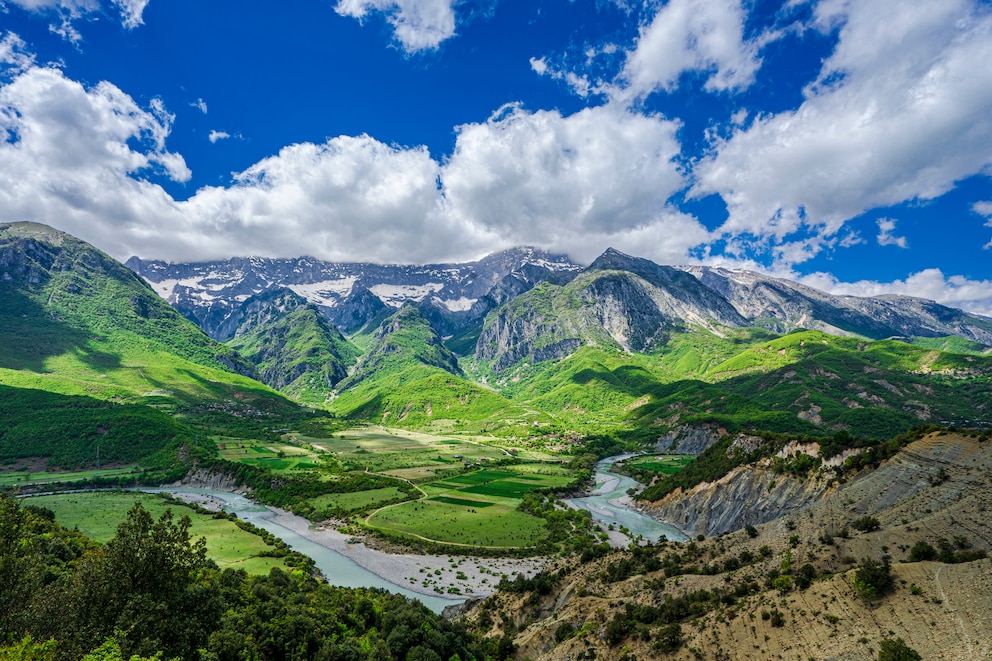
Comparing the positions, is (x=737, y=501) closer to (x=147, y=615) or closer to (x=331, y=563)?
(x=331, y=563)

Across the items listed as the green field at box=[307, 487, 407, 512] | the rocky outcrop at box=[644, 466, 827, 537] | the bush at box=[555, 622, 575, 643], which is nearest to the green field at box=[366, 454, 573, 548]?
the green field at box=[307, 487, 407, 512]

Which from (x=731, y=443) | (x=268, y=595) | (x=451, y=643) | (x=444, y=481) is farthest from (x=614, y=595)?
(x=444, y=481)

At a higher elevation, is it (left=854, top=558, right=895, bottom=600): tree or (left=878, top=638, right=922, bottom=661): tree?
(left=854, top=558, right=895, bottom=600): tree

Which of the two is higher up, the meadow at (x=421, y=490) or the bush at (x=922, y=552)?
the bush at (x=922, y=552)

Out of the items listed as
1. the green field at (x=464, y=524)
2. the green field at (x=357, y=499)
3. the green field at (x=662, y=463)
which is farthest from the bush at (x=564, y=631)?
the green field at (x=662, y=463)

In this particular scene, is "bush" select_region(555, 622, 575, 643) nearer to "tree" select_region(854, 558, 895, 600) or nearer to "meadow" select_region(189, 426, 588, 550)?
"tree" select_region(854, 558, 895, 600)

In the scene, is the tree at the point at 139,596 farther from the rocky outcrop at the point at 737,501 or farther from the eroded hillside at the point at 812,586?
the rocky outcrop at the point at 737,501

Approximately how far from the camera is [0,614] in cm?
2325

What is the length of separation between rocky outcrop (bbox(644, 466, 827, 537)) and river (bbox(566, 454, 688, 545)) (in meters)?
4.18

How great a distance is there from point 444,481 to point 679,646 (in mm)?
122281

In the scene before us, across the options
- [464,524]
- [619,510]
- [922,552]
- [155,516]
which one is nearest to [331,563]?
[464,524]

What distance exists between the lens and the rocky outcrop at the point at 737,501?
82.7 metres

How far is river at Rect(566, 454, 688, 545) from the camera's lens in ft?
331

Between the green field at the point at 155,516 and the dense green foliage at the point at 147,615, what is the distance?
1164 inches
